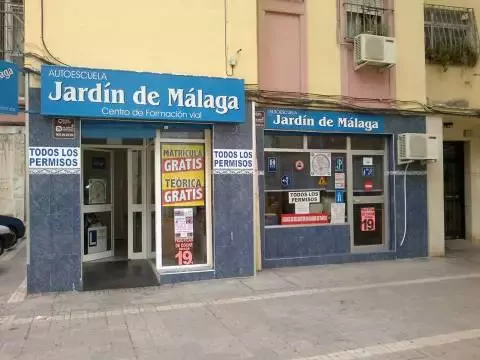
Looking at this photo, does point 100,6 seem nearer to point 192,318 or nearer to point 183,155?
point 183,155

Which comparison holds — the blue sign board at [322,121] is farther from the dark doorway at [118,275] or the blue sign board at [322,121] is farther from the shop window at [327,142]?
the dark doorway at [118,275]

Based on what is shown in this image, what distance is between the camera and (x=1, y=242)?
36.3 ft

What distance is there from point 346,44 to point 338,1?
869 mm

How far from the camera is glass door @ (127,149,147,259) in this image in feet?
31.8

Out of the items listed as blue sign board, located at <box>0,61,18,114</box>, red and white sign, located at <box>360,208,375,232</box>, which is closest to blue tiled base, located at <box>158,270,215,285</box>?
blue sign board, located at <box>0,61,18,114</box>

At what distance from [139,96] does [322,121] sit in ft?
11.9

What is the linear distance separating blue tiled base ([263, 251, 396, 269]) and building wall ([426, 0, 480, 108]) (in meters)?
3.72

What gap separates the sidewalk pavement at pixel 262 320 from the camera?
4875 millimetres

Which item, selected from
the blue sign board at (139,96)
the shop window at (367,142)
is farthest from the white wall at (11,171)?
the shop window at (367,142)

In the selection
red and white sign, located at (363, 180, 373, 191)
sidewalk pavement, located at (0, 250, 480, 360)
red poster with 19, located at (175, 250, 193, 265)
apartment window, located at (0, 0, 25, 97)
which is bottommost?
sidewalk pavement, located at (0, 250, 480, 360)

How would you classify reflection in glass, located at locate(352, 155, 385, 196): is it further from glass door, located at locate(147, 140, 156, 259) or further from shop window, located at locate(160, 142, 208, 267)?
glass door, located at locate(147, 140, 156, 259)

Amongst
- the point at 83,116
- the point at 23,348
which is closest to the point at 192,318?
the point at 23,348

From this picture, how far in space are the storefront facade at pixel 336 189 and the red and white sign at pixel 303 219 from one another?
19 mm

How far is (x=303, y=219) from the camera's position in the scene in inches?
373
